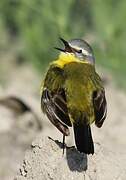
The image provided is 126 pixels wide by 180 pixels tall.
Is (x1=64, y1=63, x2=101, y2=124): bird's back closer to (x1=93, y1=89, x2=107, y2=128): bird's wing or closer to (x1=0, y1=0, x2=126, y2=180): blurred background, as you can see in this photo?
(x1=93, y1=89, x2=107, y2=128): bird's wing

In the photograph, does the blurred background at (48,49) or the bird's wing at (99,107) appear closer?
the bird's wing at (99,107)

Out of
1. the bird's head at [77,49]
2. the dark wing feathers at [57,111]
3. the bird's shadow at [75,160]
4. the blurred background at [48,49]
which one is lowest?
the bird's shadow at [75,160]

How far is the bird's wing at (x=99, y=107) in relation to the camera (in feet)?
23.7

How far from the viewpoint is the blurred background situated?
10359 mm

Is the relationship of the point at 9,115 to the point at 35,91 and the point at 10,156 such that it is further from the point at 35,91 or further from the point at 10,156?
the point at 35,91

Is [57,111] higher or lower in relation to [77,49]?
lower

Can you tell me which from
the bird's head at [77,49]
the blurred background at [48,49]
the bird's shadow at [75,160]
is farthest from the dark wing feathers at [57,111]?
the blurred background at [48,49]

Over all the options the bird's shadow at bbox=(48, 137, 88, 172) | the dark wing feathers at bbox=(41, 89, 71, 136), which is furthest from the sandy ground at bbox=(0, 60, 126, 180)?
the dark wing feathers at bbox=(41, 89, 71, 136)

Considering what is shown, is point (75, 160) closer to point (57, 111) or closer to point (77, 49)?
point (57, 111)

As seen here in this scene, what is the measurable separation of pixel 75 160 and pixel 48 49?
20.0 feet

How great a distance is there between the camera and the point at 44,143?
7180mm

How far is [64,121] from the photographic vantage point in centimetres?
709

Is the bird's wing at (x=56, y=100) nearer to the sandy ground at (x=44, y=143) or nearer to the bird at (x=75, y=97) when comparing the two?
the bird at (x=75, y=97)

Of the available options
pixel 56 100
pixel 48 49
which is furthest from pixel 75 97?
pixel 48 49
